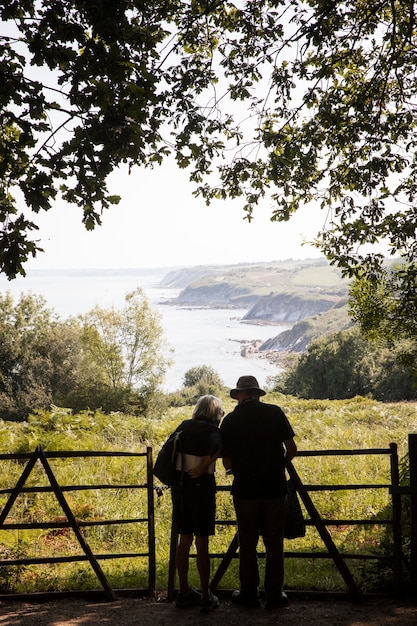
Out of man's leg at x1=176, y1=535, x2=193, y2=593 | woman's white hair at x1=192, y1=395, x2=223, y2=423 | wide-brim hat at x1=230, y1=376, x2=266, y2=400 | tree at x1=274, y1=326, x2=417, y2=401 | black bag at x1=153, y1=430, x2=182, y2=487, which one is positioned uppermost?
wide-brim hat at x1=230, y1=376, x2=266, y2=400

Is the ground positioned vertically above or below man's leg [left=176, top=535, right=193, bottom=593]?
below

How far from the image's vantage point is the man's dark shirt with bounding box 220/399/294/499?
499 cm

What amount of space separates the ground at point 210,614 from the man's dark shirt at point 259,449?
1.20 metres

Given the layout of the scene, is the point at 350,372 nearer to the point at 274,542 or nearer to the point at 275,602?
the point at 275,602

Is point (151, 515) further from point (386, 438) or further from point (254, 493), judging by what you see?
point (386, 438)

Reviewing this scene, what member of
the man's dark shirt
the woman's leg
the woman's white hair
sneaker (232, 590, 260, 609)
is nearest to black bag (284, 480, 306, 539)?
the man's dark shirt

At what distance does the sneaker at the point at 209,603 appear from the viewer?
5215 millimetres

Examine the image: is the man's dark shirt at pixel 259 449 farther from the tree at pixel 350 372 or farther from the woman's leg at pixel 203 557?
the tree at pixel 350 372

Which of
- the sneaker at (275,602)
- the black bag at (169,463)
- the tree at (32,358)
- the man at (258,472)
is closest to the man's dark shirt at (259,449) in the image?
the man at (258,472)

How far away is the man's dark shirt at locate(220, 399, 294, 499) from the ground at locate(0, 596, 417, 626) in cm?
120

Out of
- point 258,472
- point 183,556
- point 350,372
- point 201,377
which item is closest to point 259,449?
point 258,472

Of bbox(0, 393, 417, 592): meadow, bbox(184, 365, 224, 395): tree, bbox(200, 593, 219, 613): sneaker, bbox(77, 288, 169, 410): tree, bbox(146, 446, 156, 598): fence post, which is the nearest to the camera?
bbox(200, 593, 219, 613): sneaker

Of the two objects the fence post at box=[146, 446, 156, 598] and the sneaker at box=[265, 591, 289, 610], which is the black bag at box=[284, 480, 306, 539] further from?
the fence post at box=[146, 446, 156, 598]

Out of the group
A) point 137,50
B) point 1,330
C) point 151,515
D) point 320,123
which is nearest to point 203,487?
point 151,515
